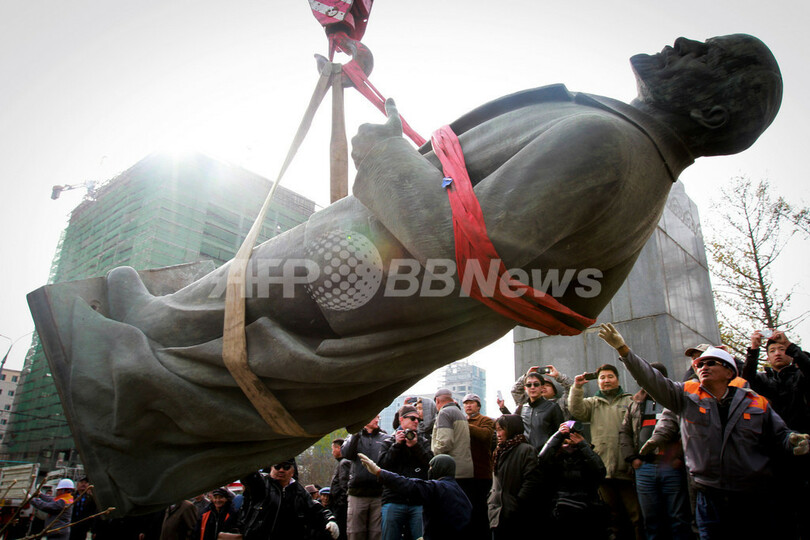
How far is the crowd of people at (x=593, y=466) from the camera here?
12.0 ft

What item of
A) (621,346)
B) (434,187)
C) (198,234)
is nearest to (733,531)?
(621,346)

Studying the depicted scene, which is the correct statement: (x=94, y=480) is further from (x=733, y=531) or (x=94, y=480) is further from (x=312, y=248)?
(x=733, y=531)

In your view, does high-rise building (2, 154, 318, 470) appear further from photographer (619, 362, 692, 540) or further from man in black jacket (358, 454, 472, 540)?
photographer (619, 362, 692, 540)

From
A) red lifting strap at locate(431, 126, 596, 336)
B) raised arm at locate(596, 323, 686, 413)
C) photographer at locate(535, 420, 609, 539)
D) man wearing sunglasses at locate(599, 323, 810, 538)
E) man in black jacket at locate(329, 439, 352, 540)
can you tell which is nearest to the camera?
red lifting strap at locate(431, 126, 596, 336)

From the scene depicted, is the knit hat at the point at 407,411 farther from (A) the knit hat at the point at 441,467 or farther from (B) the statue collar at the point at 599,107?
(B) the statue collar at the point at 599,107

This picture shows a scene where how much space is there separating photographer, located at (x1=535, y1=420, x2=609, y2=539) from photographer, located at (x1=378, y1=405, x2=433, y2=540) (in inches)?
53.3

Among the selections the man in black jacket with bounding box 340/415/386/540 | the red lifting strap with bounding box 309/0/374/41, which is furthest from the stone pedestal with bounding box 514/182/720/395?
the red lifting strap with bounding box 309/0/374/41

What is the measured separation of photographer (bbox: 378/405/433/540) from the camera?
5457mm

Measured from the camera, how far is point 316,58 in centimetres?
275

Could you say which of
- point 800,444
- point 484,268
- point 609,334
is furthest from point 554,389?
point 484,268

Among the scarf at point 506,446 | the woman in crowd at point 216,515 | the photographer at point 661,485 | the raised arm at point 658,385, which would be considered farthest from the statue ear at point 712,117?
the woman in crowd at point 216,515

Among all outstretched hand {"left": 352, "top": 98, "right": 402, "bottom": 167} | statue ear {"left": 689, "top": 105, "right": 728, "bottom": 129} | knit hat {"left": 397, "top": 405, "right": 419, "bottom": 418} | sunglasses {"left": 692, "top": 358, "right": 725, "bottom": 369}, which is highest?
statue ear {"left": 689, "top": 105, "right": 728, "bottom": 129}

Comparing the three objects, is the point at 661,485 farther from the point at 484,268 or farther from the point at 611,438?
the point at 484,268

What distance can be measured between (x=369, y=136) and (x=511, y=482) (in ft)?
13.9
